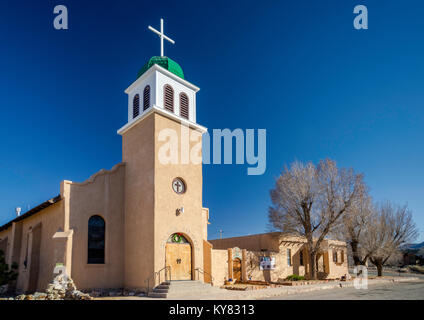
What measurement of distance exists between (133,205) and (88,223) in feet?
8.10

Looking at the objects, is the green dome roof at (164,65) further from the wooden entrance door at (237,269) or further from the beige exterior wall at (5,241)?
the beige exterior wall at (5,241)

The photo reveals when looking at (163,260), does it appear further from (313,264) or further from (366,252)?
A: (366,252)

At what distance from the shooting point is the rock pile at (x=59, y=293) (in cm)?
1396

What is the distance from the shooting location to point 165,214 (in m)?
18.4

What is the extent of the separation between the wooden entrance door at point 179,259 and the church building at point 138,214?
0.05 meters

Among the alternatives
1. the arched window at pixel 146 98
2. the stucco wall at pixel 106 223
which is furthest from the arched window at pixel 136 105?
the stucco wall at pixel 106 223

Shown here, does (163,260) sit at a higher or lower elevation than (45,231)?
lower

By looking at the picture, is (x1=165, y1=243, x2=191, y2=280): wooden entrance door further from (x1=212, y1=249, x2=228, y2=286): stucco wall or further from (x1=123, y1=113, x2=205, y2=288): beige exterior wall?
(x1=212, y1=249, x2=228, y2=286): stucco wall

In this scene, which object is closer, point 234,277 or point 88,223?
point 88,223

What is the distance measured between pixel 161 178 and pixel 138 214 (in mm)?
2293

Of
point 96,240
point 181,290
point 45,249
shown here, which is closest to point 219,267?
point 181,290

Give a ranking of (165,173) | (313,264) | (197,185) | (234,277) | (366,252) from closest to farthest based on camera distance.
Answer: (165,173)
(197,185)
(234,277)
(313,264)
(366,252)
